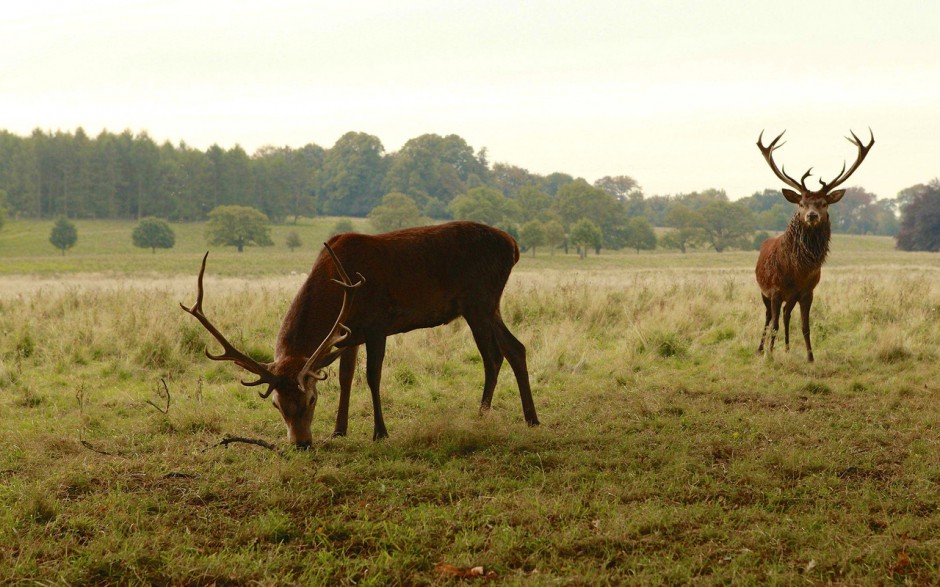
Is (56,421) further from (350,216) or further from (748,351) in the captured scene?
(350,216)

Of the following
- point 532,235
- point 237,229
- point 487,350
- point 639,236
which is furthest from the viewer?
point 639,236

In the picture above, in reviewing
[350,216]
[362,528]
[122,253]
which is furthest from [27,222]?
[362,528]

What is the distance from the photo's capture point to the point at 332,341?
5922 millimetres

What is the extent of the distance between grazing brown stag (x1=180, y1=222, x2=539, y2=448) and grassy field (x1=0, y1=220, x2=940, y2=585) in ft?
1.42

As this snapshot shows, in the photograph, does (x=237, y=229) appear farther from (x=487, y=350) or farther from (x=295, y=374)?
(x=295, y=374)

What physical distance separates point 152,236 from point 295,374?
235 feet

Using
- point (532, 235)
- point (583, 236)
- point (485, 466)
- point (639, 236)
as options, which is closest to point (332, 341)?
point (485, 466)

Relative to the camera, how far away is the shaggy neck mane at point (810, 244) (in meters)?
10.3

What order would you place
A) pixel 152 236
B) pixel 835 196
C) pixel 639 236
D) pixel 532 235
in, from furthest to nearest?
1. pixel 639 236
2. pixel 152 236
3. pixel 532 235
4. pixel 835 196

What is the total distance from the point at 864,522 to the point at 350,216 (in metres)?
100

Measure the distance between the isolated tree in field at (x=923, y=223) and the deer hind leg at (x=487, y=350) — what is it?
74840 mm

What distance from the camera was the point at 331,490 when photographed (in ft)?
16.2

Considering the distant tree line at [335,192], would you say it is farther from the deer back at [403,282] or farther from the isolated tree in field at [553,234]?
the deer back at [403,282]

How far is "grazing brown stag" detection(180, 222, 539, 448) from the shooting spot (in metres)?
5.86
